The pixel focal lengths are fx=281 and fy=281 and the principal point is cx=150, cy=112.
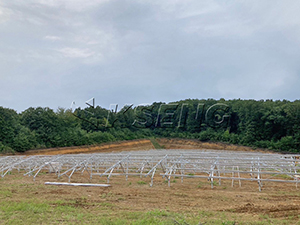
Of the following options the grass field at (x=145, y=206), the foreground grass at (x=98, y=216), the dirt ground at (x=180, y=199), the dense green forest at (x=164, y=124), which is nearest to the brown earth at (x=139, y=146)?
the dense green forest at (x=164, y=124)

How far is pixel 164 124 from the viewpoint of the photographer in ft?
274

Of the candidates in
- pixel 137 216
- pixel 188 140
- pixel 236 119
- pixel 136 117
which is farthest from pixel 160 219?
pixel 136 117

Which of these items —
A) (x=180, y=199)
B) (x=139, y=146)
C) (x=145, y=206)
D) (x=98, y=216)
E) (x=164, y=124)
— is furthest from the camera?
(x=164, y=124)

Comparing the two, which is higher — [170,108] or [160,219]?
[170,108]

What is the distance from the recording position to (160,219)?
32.1ft

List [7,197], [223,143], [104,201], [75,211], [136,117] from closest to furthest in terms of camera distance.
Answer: [75,211] < [104,201] < [7,197] < [223,143] < [136,117]

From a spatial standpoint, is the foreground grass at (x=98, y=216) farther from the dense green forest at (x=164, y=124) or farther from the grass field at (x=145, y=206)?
the dense green forest at (x=164, y=124)

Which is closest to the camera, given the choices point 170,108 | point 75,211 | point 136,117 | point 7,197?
point 75,211

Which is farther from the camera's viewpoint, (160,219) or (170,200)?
(170,200)

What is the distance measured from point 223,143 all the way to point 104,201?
1989 inches

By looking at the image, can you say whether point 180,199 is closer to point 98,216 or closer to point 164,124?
point 98,216

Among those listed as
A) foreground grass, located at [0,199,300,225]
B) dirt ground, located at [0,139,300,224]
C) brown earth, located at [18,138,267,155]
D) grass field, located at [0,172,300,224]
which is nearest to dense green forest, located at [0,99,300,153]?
brown earth, located at [18,138,267,155]

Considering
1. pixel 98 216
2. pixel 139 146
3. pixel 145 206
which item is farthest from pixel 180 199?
pixel 139 146

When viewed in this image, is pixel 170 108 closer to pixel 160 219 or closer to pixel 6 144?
pixel 6 144
